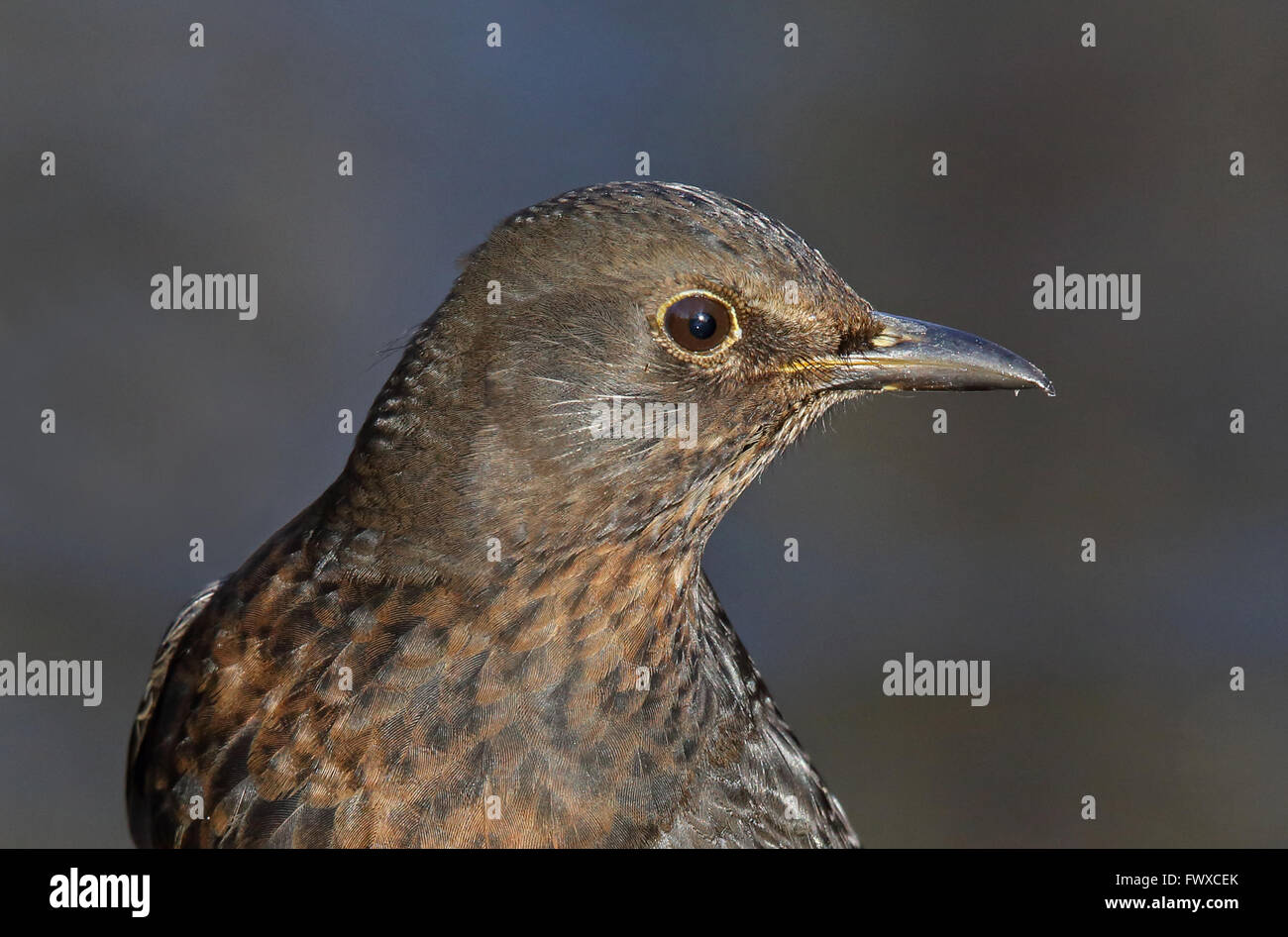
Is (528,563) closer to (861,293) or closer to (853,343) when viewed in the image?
(853,343)

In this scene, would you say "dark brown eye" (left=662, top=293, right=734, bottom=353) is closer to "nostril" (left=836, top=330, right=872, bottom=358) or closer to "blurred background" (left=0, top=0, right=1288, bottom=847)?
Answer: "nostril" (left=836, top=330, right=872, bottom=358)

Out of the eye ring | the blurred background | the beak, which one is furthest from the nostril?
the blurred background

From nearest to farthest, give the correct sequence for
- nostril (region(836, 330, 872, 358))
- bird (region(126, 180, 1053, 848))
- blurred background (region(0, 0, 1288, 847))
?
A: bird (region(126, 180, 1053, 848)), nostril (region(836, 330, 872, 358)), blurred background (region(0, 0, 1288, 847))

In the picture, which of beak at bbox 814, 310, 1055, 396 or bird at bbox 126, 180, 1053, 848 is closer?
bird at bbox 126, 180, 1053, 848

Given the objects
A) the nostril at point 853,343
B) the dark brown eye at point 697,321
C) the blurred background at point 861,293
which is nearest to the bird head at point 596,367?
the dark brown eye at point 697,321

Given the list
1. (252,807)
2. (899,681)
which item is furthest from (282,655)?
(899,681)

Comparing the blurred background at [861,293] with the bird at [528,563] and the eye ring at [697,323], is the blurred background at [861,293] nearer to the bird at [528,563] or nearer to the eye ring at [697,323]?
the bird at [528,563]

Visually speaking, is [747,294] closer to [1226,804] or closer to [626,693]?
[626,693]
